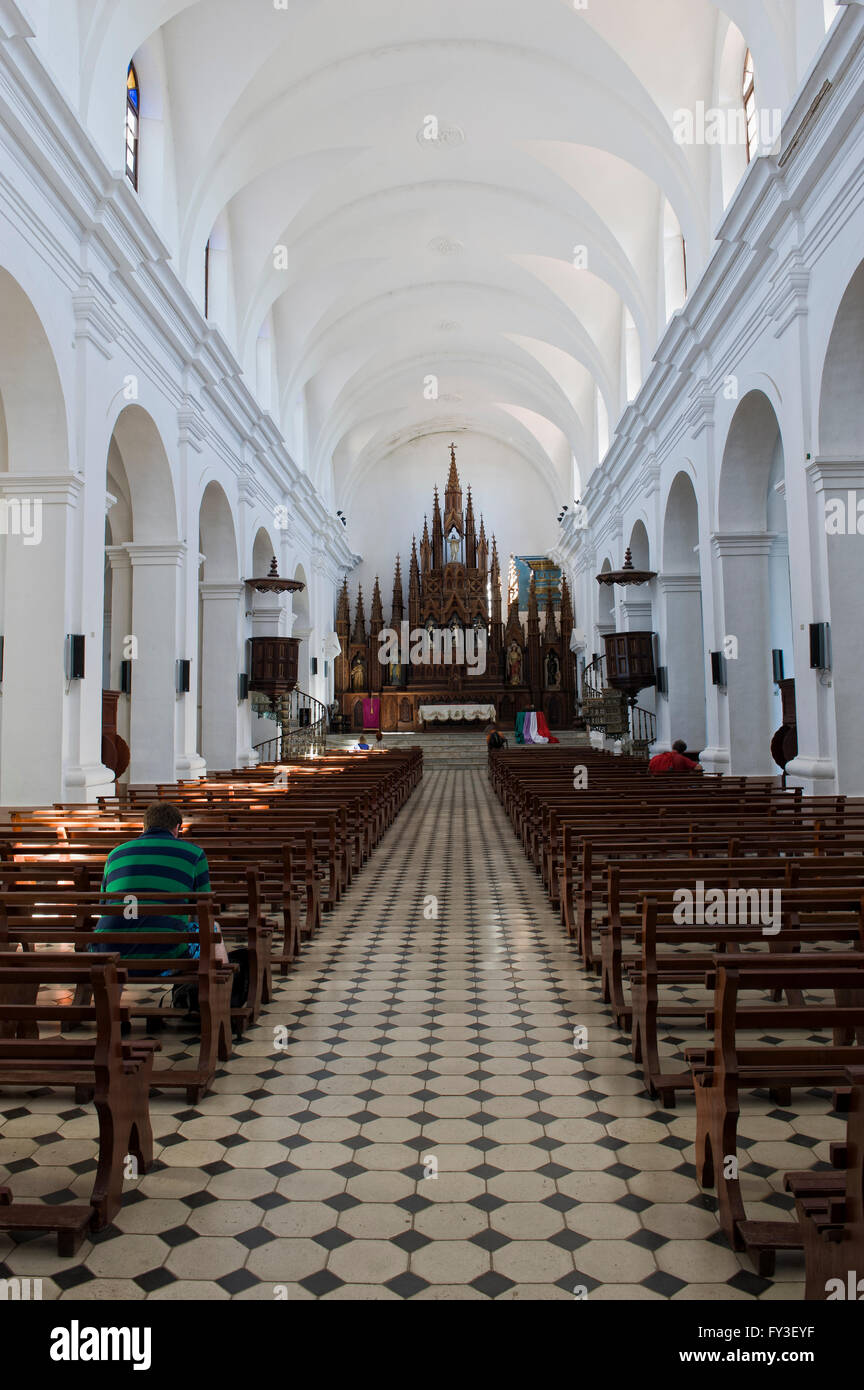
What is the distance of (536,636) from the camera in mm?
30109

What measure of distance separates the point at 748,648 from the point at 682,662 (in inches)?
132

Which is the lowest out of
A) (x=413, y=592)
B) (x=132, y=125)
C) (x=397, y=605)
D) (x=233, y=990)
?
(x=233, y=990)

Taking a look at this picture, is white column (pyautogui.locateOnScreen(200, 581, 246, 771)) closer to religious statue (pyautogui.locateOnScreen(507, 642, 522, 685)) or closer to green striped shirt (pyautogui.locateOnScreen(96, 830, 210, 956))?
green striped shirt (pyautogui.locateOnScreen(96, 830, 210, 956))

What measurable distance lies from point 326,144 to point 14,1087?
14.5m

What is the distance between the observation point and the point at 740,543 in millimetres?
12602

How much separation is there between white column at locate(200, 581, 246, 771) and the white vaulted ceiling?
171 inches

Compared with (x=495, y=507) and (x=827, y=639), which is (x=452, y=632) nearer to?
(x=495, y=507)

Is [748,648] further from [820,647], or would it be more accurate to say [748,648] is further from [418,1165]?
[418,1165]

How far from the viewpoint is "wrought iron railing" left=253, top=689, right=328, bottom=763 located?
19109mm

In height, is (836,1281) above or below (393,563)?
below

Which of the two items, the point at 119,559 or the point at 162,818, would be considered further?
the point at 119,559

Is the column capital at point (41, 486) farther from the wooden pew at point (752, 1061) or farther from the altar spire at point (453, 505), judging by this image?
the altar spire at point (453, 505)

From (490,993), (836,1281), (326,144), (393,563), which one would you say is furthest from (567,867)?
(393,563)

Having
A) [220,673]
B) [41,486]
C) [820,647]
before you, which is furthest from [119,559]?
[820,647]
